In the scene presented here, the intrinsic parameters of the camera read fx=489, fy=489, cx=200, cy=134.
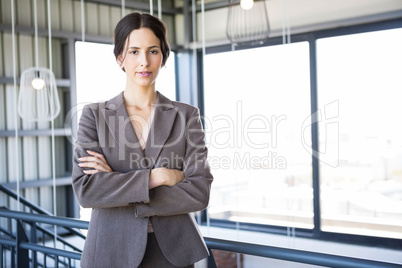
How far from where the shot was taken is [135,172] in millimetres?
1412

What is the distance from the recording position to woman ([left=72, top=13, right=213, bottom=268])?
1.40 meters

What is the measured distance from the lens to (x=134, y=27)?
1463 millimetres

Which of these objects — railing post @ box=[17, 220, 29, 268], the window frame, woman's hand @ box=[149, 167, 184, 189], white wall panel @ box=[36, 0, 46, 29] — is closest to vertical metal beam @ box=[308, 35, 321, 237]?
the window frame

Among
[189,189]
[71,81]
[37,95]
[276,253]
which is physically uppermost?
[71,81]

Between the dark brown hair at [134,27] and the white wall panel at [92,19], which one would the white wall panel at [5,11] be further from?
the dark brown hair at [134,27]

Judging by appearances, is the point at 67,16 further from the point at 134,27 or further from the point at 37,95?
the point at 134,27

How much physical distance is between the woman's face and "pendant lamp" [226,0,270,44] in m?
4.55

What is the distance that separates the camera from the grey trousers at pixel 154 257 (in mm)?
1412

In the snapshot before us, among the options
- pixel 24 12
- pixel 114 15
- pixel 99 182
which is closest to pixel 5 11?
pixel 24 12

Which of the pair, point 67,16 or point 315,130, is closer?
point 315,130

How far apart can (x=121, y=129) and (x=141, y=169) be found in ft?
0.44

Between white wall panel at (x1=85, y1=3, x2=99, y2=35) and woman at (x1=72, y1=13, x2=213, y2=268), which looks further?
white wall panel at (x1=85, y1=3, x2=99, y2=35)

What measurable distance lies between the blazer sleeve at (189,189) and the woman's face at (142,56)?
0.19m

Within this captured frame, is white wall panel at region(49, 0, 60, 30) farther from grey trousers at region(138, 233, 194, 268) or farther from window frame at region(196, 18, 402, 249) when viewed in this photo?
grey trousers at region(138, 233, 194, 268)
